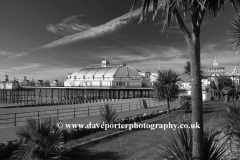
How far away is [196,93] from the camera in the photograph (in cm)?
379

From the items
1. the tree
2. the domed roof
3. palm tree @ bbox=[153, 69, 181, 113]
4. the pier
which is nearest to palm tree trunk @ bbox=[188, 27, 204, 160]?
the tree

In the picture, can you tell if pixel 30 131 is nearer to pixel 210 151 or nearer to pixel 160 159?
pixel 160 159

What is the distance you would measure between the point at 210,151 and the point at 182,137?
0.55 meters

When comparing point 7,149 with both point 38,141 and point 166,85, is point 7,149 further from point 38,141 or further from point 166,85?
point 166,85

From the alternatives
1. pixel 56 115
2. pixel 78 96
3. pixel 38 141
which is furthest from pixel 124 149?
pixel 78 96

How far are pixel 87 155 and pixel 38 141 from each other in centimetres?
184

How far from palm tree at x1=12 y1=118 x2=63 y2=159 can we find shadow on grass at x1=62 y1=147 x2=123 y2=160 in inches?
22.4

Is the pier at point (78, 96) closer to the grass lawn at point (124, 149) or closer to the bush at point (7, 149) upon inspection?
the grass lawn at point (124, 149)

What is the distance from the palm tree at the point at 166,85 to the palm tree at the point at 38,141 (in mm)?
15026

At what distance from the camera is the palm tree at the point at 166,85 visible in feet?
68.0

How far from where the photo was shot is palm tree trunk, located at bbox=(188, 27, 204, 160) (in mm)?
3789

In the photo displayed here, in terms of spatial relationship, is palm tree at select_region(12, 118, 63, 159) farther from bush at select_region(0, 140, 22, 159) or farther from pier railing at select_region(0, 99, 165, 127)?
pier railing at select_region(0, 99, 165, 127)

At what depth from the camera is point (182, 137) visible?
14.3 feet

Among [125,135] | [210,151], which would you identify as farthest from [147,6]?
[125,135]
